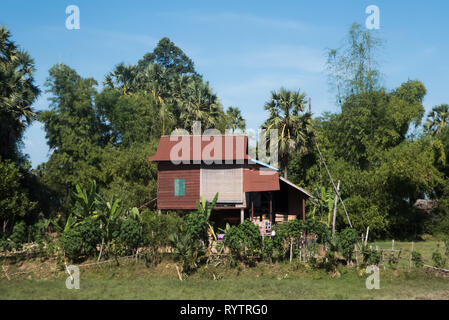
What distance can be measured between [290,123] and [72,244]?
1949cm

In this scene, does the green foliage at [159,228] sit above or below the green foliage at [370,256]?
above

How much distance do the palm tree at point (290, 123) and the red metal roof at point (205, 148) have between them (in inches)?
270

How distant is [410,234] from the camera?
33.0 m

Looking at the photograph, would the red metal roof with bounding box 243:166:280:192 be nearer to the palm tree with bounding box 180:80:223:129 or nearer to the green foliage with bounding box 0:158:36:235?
the palm tree with bounding box 180:80:223:129

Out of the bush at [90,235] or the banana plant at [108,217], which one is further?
the banana plant at [108,217]

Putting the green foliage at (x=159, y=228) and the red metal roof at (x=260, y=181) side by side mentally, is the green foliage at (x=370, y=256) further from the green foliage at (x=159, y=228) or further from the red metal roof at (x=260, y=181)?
the green foliage at (x=159, y=228)

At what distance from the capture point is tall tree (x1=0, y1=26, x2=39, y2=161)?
27.7 m

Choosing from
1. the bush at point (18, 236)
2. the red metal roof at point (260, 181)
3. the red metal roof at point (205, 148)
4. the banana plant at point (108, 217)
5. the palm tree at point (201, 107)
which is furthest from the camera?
the palm tree at point (201, 107)

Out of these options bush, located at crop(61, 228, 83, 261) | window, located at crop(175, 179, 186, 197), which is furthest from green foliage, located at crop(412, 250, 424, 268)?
bush, located at crop(61, 228, 83, 261)

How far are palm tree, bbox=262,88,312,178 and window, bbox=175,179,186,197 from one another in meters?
9.32

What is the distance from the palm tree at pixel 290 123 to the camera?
33.6m

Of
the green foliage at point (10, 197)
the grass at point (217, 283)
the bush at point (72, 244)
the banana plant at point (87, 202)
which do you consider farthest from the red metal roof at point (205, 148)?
the grass at point (217, 283)

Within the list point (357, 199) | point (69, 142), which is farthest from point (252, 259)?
point (69, 142)

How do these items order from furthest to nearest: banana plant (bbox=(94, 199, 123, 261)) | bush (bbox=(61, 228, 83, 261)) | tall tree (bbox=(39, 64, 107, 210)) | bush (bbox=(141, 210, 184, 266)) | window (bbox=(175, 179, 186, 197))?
tall tree (bbox=(39, 64, 107, 210))
window (bbox=(175, 179, 186, 197))
banana plant (bbox=(94, 199, 123, 261))
bush (bbox=(61, 228, 83, 261))
bush (bbox=(141, 210, 184, 266))
